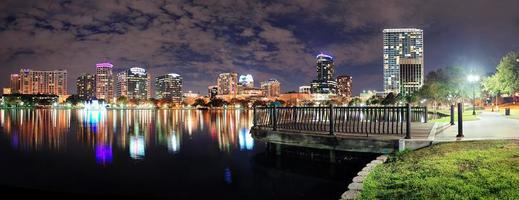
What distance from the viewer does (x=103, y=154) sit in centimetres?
2673

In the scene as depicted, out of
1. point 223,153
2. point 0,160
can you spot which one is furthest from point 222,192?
point 0,160

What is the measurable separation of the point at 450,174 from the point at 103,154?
901 inches

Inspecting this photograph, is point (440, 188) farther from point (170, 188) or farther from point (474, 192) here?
point (170, 188)

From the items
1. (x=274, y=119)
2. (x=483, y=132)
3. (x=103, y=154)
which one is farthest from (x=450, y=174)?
(x=103, y=154)

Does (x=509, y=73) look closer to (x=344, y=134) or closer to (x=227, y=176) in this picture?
(x=344, y=134)

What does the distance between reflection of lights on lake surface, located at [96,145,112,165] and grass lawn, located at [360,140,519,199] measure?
56.2 ft

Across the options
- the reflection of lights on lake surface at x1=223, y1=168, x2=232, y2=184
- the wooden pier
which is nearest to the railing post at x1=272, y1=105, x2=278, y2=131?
the wooden pier

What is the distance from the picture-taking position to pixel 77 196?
14477 mm

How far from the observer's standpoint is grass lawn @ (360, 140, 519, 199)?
8164mm

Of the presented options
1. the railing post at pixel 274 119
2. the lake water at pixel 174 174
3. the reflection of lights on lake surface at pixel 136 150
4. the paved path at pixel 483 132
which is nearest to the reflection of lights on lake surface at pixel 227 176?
the lake water at pixel 174 174

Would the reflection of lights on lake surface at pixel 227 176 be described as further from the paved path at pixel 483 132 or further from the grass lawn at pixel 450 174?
the paved path at pixel 483 132

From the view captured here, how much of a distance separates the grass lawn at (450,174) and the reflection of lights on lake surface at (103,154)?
17.1 m

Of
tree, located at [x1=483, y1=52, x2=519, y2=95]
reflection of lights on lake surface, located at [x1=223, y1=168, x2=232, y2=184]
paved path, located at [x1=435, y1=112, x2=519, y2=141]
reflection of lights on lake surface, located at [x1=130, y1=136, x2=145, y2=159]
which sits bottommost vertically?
reflection of lights on lake surface, located at [x1=130, y1=136, x2=145, y2=159]

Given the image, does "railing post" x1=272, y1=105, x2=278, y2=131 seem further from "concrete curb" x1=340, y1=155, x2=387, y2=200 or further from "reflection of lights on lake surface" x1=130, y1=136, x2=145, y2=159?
"reflection of lights on lake surface" x1=130, y1=136, x2=145, y2=159
